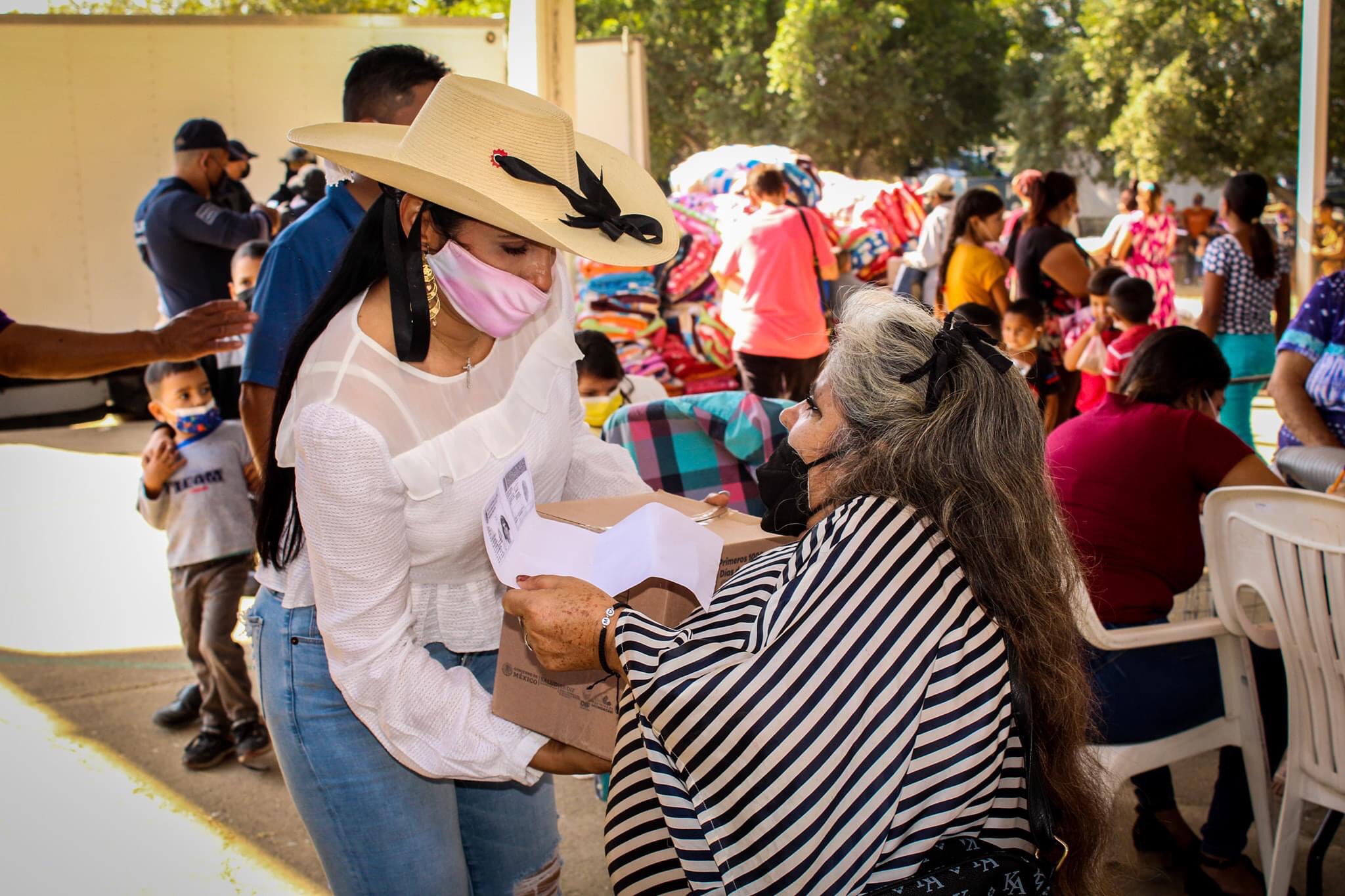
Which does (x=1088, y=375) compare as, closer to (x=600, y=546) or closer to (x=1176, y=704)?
(x=1176, y=704)

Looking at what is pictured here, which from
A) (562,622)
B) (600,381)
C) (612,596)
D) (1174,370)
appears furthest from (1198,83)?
(562,622)

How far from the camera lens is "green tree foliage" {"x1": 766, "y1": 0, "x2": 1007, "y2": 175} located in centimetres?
2605

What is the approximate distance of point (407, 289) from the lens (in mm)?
1700

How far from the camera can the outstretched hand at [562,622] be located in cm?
165

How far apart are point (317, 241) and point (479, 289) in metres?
0.93

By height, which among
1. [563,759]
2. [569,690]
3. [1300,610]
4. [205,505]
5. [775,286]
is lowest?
[205,505]

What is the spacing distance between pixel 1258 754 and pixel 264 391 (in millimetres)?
2650

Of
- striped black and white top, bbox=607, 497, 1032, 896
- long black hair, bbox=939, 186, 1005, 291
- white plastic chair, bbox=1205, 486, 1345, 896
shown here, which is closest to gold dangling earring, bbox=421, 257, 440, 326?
striped black and white top, bbox=607, 497, 1032, 896

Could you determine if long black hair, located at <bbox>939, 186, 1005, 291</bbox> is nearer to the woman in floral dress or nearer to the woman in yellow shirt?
the woman in yellow shirt

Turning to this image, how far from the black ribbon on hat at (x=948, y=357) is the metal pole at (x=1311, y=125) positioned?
21.2 feet

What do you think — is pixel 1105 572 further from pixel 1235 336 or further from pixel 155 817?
pixel 1235 336

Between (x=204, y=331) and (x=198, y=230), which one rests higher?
(x=198, y=230)

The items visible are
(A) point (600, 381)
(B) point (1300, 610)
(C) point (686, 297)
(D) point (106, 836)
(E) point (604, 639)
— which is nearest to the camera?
(E) point (604, 639)

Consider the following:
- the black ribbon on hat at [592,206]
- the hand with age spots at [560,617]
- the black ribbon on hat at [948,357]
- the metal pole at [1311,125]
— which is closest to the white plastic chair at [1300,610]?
the black ribbon on hat at [948,357]
